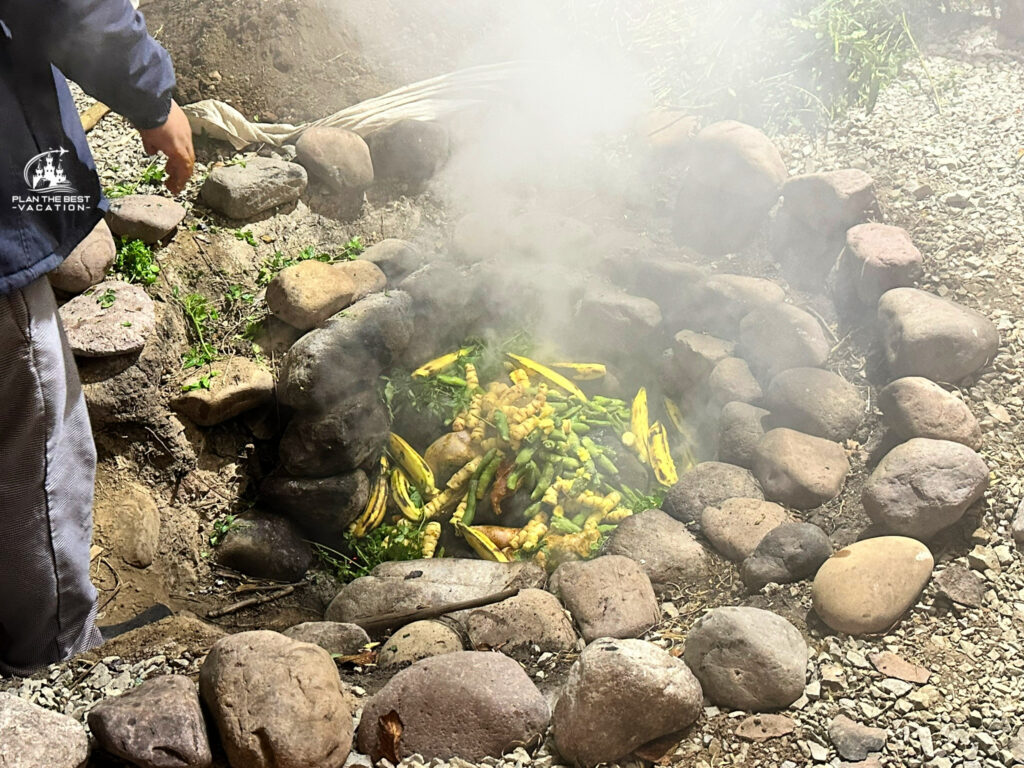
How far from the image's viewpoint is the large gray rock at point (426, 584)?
353 centimetres

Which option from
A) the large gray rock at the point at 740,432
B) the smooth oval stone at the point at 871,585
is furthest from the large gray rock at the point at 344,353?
the smooth oval stone at the point at 871,585

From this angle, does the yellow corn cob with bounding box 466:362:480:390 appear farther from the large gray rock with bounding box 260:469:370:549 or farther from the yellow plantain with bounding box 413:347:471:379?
the large gray rock with bounding box 260:469:370:549

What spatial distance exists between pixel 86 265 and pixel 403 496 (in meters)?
1.87

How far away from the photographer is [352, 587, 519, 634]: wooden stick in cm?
344

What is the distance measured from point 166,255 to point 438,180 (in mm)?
1702

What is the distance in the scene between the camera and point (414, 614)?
3.46 meters

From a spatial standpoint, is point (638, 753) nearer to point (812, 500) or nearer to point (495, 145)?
point (812, 500)

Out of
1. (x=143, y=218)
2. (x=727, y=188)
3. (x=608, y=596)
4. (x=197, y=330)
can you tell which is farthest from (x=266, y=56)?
(x=608, y=596)

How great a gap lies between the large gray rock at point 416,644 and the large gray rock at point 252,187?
2444 millimetres

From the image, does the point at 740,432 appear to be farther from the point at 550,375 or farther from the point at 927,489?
the point at 550,375

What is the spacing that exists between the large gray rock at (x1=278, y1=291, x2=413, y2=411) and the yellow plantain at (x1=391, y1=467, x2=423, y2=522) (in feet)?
1.86

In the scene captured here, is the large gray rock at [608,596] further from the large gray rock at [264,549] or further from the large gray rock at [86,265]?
the large gray rock at [86,265]

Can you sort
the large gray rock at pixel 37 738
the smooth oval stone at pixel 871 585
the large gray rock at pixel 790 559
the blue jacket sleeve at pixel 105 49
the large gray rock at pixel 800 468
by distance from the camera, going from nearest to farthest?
the blue jacket sleeve at pixel 105 49, the large gray rock at pixel 37 738, the smooth oval stone at pixel 871 585, the large gray rock at pixel 790 559, the large gray rock at pixel 800 468

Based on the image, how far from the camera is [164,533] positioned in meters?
3.72
